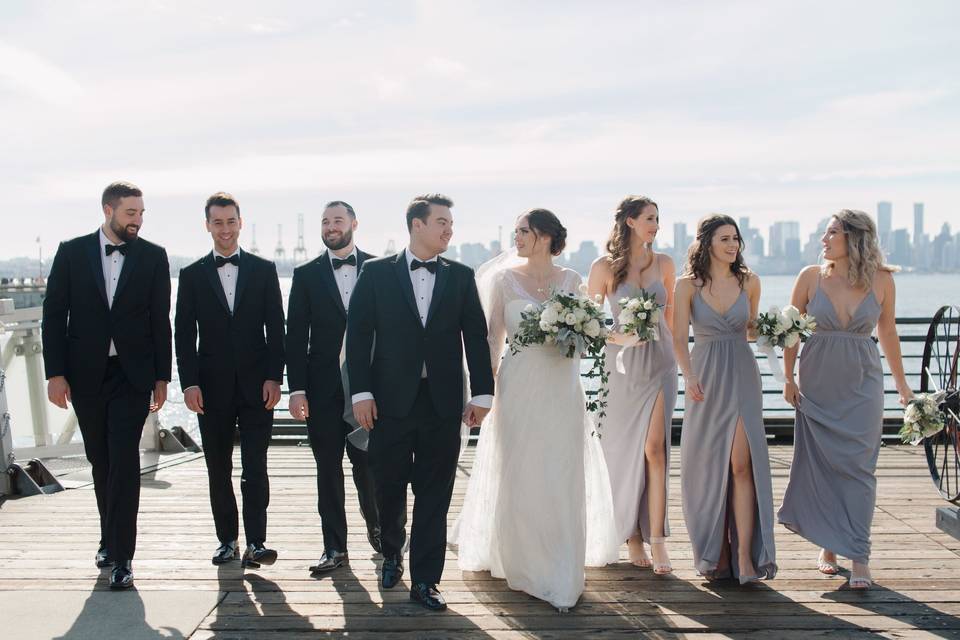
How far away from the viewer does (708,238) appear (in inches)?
201

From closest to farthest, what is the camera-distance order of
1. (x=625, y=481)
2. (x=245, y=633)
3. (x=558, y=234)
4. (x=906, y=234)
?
(x=245, y=633), (x=558, y=234), (x=625, y=481), (x=906, y=234)

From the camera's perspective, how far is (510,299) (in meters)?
5.04

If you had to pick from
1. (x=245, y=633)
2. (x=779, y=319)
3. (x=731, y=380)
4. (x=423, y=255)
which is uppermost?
(x=423, y=255)

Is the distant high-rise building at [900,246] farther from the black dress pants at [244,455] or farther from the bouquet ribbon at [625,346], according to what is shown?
the black dress pants at [244,455]

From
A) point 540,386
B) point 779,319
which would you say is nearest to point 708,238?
point 779,319

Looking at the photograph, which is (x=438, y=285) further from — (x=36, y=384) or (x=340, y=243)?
(x=36, y=384)

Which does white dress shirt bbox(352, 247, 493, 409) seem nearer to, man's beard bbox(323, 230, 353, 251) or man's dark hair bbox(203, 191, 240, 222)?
man's beard bbox(323, 230, 353, 251)

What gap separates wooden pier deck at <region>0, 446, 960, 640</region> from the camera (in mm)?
4297

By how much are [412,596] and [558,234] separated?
192cm

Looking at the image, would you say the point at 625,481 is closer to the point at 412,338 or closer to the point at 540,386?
the point at 540,386

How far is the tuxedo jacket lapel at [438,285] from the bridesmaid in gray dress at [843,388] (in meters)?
1.91

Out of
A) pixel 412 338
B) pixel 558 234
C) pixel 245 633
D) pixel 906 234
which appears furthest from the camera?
pixel 906 234

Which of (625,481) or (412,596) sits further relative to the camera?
(625,481)

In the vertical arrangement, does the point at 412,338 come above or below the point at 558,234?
below
